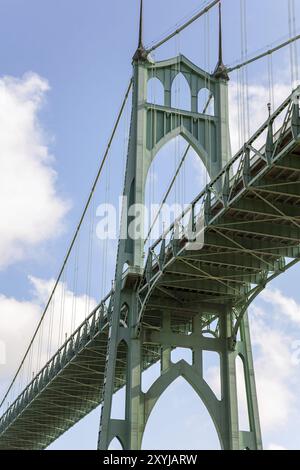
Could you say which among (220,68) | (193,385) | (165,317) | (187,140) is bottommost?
(193,385)

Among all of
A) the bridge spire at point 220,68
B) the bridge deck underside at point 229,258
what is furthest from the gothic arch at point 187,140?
the bridge deck underside at point 229,258

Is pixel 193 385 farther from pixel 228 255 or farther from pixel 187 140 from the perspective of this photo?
pixel 187 140

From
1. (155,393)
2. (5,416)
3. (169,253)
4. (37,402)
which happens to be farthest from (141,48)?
(5,416)

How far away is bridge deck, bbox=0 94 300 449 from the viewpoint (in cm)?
3155

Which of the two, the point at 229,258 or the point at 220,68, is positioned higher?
the point at 220,68

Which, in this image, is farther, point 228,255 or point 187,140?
point 187,140

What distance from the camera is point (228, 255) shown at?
123 ft

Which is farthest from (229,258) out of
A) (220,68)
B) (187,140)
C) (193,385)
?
(220,68)

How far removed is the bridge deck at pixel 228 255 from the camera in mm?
31547

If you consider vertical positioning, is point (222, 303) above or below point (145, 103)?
below

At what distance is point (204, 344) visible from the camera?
41.9 meters

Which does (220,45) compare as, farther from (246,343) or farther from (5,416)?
(5,416)

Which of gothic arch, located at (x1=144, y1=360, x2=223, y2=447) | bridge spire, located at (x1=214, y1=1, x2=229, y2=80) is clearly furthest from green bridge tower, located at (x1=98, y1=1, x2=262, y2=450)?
bridge spire, located at (x1=214, y1=1, x2=229, y2=80)
